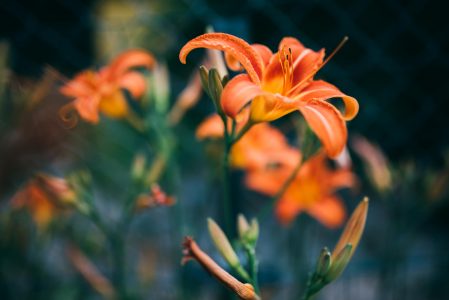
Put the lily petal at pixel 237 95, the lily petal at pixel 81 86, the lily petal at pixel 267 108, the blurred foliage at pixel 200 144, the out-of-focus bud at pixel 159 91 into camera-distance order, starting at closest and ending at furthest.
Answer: the lily petal at pixel 237 95 < the lily petal at pixel 267 108 < the lily petal at pixel 81 86 < the out-of-focus bud at pixel 159 91 < the blurred foliage at pixel 200 144

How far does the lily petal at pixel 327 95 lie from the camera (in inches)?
25.2

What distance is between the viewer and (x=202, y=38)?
24.1 inches

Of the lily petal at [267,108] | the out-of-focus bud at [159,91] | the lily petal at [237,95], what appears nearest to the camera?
the lily petal at [237,95]

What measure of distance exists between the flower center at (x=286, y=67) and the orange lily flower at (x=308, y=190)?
0.44 metres

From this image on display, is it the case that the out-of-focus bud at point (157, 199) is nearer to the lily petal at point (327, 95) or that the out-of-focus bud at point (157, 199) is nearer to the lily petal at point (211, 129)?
the lily petal at point (211, 129)

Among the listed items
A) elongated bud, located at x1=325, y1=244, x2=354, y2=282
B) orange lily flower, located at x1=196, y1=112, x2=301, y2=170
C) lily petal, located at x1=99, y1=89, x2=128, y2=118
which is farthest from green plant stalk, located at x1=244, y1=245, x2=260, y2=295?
lily petal, located at x1=99, y1=89, x2=128, y2=118

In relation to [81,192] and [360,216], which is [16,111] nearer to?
[81,192]

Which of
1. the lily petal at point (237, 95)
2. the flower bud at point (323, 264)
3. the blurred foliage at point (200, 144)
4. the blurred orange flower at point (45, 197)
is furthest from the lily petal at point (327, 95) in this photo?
the blurred orange flower at point (45, 197)

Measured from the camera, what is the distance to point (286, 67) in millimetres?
718

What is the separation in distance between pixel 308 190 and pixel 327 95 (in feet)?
1.99

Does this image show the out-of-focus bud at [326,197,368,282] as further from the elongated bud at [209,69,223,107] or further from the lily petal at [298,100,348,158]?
the elongated bud at [209,69,223,107]

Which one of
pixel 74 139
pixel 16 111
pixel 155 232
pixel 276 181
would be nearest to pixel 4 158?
pixel 16 111

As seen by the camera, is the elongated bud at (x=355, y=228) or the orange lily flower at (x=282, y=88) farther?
the elongated bud at (x=355, y=228)

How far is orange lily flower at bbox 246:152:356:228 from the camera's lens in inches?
46.1
